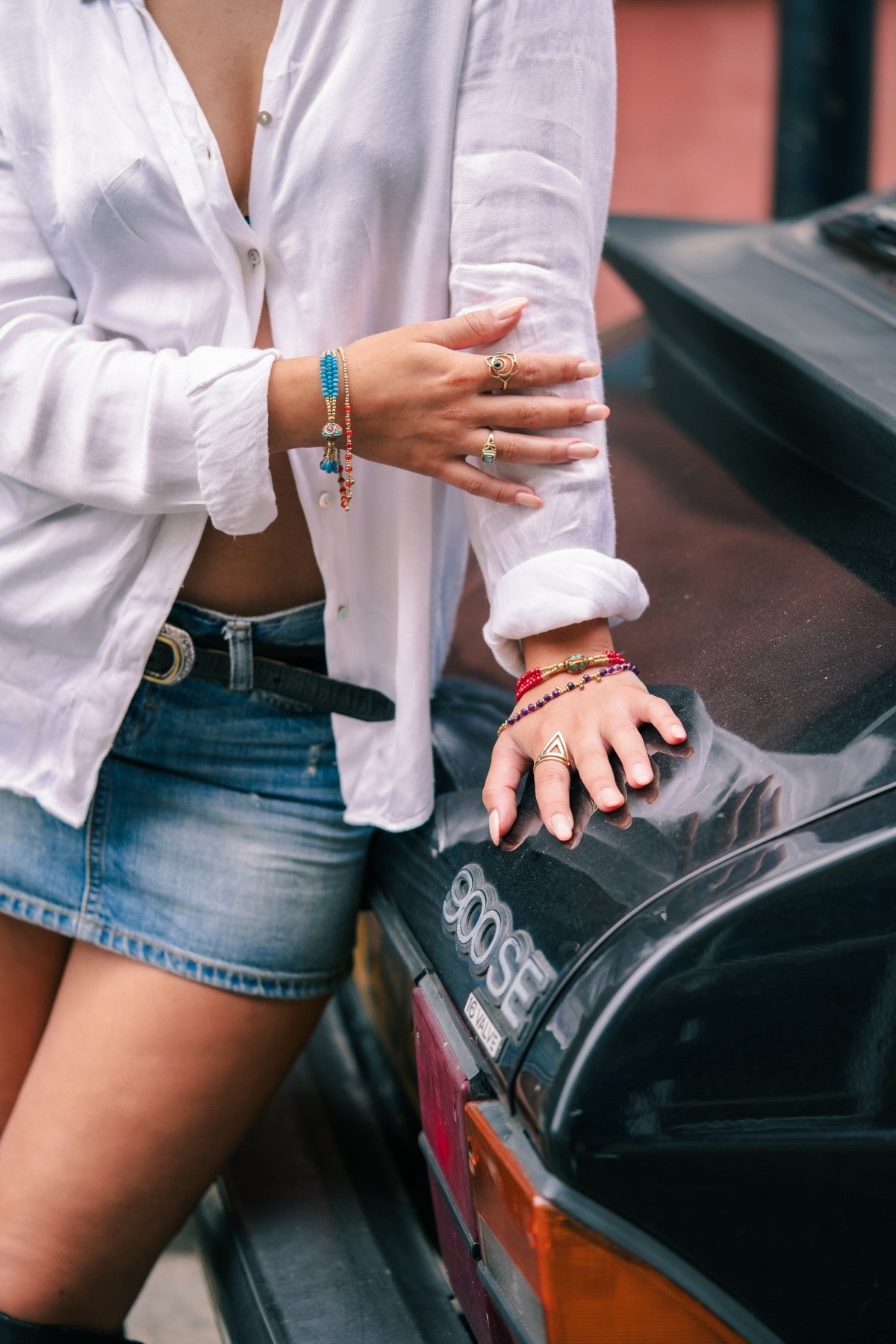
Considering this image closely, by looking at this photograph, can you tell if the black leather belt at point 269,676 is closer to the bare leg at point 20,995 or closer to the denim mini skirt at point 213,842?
the denim mini skirt at point 213,842

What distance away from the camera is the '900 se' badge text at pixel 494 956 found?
40.7 inches

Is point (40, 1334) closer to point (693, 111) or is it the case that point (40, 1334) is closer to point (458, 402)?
point (458, 402)

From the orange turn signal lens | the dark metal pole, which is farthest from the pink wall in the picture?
the orange turn signal lens

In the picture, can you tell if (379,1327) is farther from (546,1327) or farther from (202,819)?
(202,819)

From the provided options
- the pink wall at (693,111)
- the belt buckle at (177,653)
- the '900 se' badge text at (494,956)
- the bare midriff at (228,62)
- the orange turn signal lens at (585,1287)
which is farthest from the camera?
the pink wall at (693,111)

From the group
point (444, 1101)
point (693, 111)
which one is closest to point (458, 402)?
point (444, 1101)

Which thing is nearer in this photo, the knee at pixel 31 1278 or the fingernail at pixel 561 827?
the fingernail at pixel 561 827

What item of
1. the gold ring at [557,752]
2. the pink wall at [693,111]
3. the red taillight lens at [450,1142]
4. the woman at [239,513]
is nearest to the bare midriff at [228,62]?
the woman at [239,513]

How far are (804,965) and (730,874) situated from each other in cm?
9

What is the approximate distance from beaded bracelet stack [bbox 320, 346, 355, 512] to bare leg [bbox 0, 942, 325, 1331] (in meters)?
0.63

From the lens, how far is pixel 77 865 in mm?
1518

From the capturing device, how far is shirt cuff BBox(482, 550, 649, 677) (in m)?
1.25

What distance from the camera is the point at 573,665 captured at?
1258 millimetres

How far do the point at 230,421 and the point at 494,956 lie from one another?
1.94 ft
